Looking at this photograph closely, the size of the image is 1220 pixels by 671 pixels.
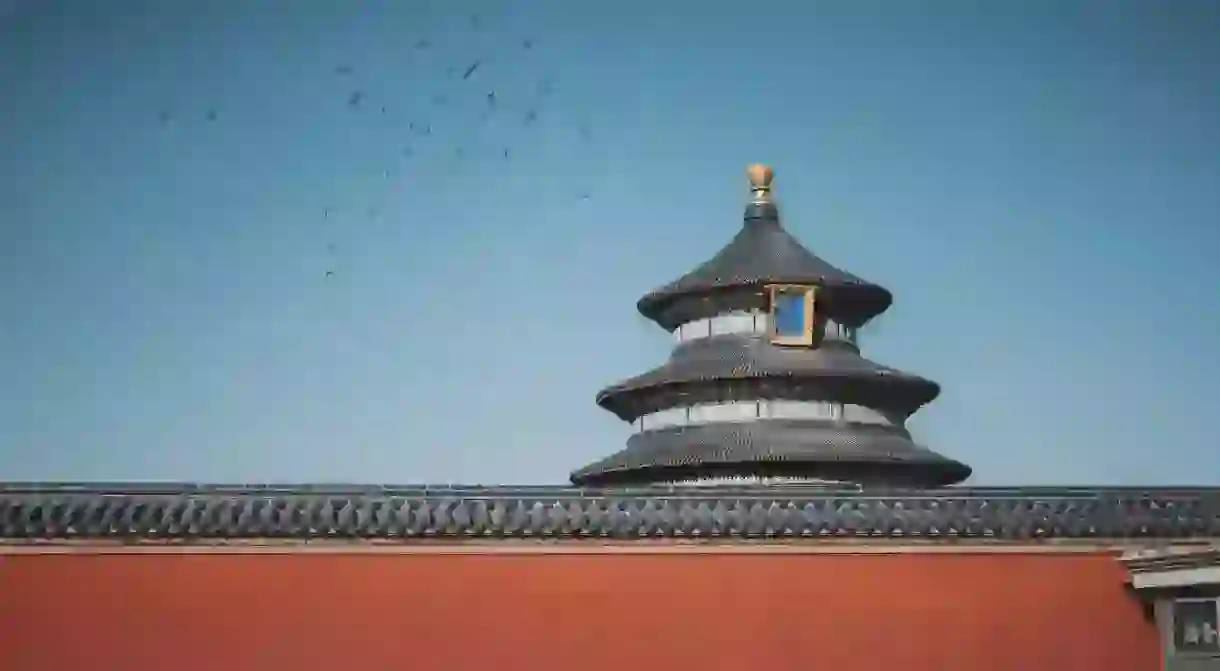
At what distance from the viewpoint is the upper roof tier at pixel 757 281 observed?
Answer: 14266 mm

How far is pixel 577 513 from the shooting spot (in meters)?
8.77

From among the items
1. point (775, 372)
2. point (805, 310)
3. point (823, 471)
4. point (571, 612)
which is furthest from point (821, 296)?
point (571, 612)

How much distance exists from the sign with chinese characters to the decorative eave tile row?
1.99 feet

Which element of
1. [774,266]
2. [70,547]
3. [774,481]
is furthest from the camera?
[774,266]

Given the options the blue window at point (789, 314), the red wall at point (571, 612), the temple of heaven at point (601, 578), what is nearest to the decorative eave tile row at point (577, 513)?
the temple of heaven at point (601, 578)

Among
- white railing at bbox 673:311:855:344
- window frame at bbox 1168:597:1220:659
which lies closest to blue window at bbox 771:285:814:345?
white railing at bbox 673:311:855:344

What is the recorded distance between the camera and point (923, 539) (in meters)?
8.92

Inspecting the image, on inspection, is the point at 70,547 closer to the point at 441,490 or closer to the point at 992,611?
the point at 441,490

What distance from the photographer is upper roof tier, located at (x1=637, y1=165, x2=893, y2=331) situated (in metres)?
14.3

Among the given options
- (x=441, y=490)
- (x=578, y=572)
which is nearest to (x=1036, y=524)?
(x=578, y=572)

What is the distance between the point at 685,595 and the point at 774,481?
4.14m

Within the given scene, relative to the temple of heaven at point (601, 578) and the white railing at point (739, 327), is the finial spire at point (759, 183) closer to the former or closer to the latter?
the white railing at point (739, 327)

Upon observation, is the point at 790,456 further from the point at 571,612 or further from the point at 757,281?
the point at 571,612

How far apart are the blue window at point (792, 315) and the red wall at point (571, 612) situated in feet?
17.0
